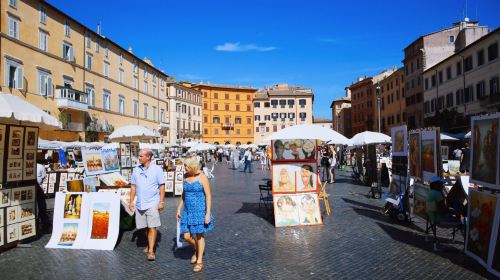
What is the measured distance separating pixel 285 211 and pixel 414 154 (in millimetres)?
3210

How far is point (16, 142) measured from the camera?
7.54 m

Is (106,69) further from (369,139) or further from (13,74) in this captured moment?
(369,139)

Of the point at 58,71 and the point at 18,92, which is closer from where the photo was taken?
→ the point at 18,92

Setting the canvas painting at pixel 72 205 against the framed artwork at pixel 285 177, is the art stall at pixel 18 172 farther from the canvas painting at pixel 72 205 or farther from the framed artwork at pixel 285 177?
the framed artwork at pixel 285 177

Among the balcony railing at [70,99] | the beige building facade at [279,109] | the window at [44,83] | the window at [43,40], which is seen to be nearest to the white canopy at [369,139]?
the window at [44,83]

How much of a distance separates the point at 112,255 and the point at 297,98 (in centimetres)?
8650

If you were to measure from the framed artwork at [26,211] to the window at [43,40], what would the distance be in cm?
2947

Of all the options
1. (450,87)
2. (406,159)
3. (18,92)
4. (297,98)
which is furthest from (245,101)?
(406,159)

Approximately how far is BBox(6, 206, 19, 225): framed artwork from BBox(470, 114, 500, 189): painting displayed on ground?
776 cm

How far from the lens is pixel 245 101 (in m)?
91.4

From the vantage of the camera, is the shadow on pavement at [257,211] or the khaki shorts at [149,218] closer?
the khaki shorts at [149,218]

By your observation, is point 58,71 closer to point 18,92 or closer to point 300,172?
point 18,92

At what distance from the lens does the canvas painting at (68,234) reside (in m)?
7.24

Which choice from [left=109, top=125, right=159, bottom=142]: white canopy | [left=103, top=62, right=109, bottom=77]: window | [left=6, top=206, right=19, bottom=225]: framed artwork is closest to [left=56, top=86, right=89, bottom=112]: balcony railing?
[left=103, top=62, right=109, bottom=77]: window
